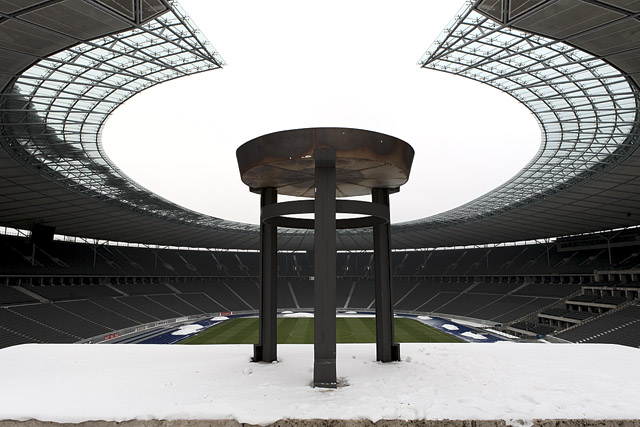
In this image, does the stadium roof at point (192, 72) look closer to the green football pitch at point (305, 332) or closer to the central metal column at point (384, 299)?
the central metal column at point (384, 299)

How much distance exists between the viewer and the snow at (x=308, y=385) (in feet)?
25.9

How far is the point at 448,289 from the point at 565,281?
20.9 meters

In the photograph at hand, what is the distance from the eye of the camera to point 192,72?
80.6 feet

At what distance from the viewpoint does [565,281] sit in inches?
2333

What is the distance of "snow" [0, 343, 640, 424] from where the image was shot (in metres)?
7.90

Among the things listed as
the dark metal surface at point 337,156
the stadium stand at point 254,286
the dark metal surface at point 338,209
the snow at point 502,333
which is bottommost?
the snow at point 502,333

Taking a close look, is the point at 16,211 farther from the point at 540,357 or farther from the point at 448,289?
the point at 448,289

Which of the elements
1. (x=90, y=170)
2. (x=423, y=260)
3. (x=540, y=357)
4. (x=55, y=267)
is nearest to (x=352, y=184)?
(x=540, y=357)

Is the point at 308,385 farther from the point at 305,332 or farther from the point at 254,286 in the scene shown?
the point at 254,286

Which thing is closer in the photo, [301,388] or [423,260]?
[301,388]

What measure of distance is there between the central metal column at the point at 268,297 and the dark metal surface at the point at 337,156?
208cm

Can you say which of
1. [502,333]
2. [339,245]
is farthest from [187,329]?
[502,333]

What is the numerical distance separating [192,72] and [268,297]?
1748cm

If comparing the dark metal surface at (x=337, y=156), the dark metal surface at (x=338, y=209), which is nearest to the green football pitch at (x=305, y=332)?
the dark metal surface at (x=338, y=209)
